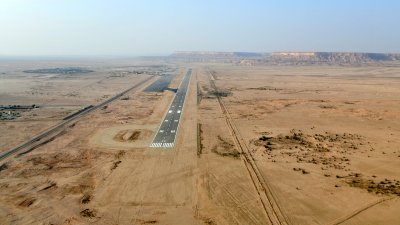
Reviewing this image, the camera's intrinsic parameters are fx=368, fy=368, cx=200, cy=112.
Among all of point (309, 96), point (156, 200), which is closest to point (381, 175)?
point (156, 200)

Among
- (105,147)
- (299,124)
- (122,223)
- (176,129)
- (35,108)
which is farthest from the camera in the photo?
(35,108)

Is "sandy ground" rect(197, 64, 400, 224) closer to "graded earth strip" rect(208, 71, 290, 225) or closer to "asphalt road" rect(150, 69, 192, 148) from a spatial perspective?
"graded earth strip" rect(208, 71, 290, 225)

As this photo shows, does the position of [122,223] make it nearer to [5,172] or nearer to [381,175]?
[5,172]

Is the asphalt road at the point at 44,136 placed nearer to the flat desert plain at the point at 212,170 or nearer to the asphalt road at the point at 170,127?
the flat desert plain at the point at 212,170

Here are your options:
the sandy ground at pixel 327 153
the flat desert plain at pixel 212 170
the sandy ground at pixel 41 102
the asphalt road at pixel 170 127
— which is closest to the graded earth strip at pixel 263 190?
the flat desert plain at pixel 212 170

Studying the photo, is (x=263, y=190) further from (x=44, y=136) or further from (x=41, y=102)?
(x=41, y=102)

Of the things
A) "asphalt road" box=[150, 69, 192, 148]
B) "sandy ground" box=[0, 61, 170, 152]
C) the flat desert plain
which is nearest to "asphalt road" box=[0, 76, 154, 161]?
"sandy ground" box=[0, 61, 170, 152]

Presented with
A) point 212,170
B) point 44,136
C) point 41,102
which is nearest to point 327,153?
point 212,170

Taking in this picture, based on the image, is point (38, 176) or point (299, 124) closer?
point (38, 176)

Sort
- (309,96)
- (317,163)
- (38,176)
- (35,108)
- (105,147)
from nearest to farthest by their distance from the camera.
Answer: (38,176) < (317,163) < (105,147) < (35,108) < (309,96)
